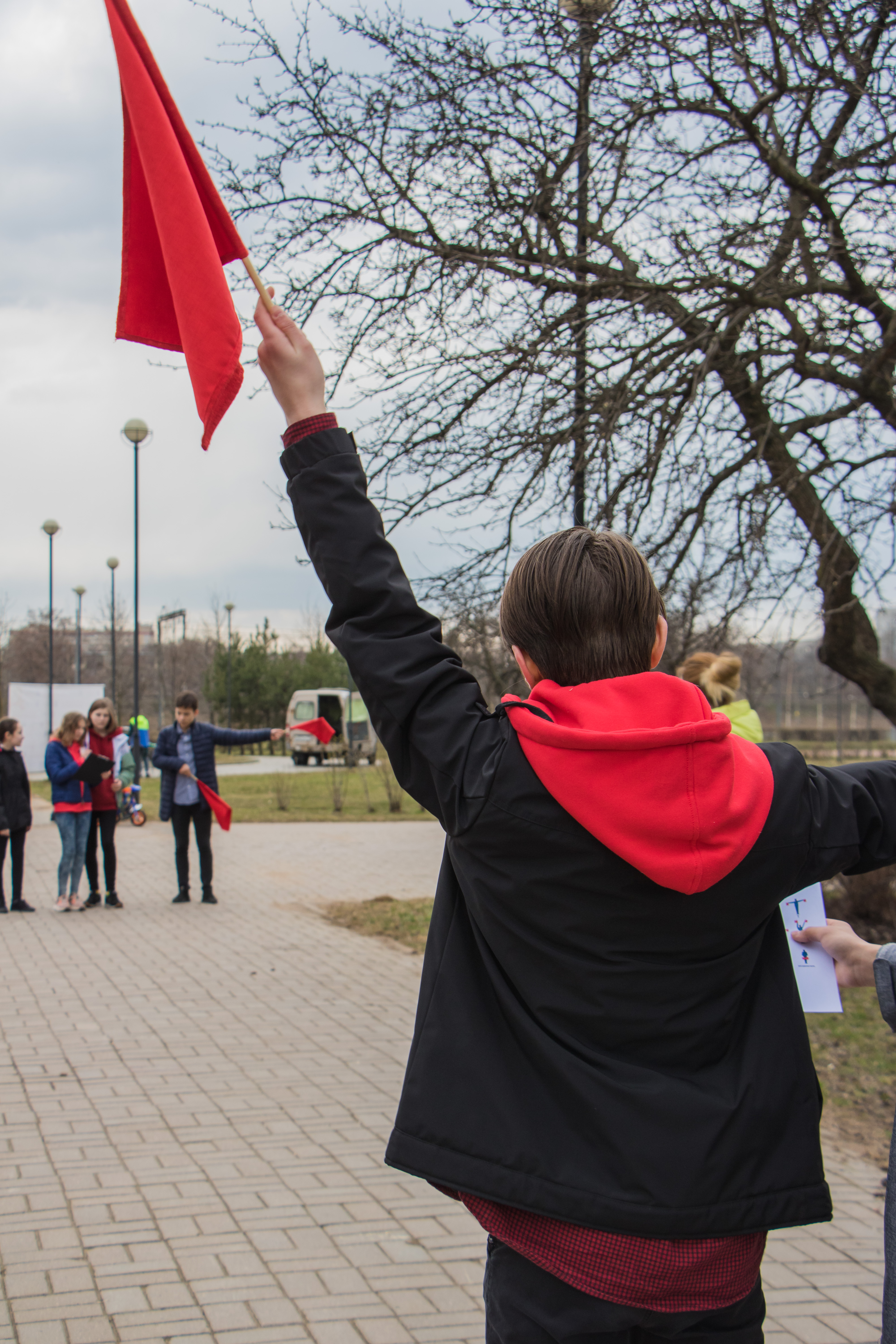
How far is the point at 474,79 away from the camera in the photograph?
645cm

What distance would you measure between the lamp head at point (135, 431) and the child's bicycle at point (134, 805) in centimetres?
642

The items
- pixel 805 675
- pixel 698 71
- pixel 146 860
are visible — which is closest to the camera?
pixel 698 71

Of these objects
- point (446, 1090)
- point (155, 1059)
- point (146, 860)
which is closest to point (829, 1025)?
point (155, 1059)

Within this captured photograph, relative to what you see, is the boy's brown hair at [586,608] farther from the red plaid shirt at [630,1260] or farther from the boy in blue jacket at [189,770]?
the boy in blue jacket at [189,770]

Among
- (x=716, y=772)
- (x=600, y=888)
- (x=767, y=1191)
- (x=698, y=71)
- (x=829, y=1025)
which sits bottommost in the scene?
(x=829, y=1025)

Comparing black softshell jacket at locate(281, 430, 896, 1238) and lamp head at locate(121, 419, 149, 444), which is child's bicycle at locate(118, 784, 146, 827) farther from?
black softshell jacket at locate(281, 430, 896, 1238)

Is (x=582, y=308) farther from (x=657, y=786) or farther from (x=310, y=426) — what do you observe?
(x=657, y=786)

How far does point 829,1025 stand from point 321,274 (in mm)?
5509

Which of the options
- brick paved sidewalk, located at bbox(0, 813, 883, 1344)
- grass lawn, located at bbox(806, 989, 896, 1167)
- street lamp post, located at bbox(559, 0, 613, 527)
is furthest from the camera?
street lamp post, located at bbox(559, 0, 613, 527)

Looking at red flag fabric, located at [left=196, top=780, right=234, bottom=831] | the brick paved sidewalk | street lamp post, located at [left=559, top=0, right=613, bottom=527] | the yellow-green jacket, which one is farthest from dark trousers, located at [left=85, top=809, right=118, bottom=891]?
the yellow-green jacket

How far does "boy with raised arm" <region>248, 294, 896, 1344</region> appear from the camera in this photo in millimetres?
1428

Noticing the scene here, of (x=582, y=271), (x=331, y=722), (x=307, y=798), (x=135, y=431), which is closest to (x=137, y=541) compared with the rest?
(x=135, y=431)

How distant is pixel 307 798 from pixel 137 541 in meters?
7.86

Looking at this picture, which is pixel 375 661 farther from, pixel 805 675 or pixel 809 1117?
pixel 805 675
